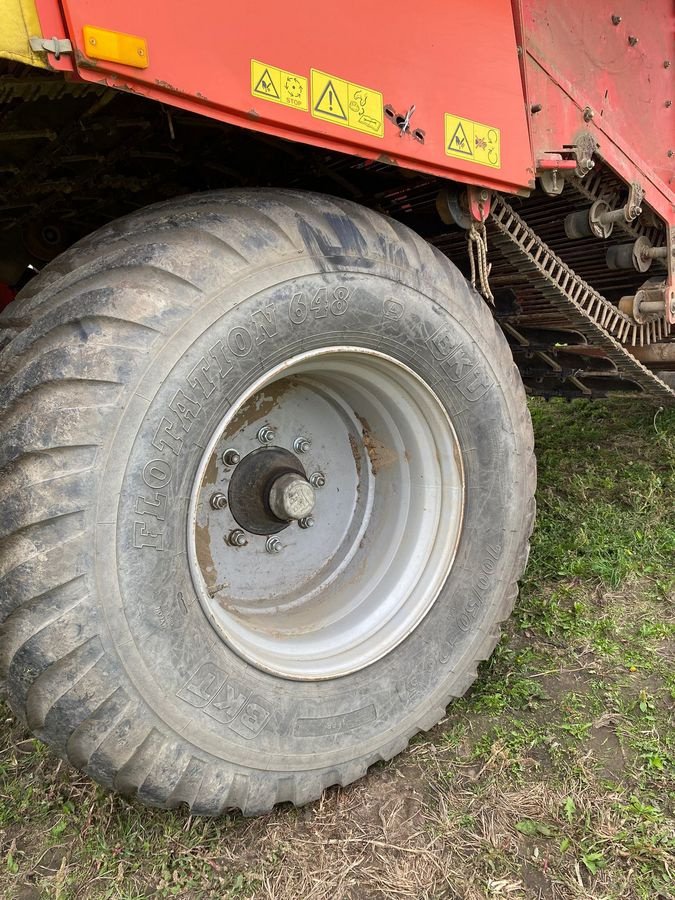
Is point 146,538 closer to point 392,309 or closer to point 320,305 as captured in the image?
point 320,305

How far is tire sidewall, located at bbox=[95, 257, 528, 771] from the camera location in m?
1.53

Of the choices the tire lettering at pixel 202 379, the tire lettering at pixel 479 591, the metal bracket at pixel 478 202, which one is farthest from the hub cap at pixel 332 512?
the metal bracket at pixel 478 202

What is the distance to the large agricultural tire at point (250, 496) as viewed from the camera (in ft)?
4.88

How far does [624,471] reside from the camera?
359cm

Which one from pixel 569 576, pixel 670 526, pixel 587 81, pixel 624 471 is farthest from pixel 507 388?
pixel 624 471

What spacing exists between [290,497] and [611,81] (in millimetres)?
1937

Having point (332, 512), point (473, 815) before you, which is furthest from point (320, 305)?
point (473, 815)

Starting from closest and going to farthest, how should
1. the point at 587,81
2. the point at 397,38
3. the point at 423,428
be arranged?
the point at 397,38 → the point at 423,428 → the point at 587,81

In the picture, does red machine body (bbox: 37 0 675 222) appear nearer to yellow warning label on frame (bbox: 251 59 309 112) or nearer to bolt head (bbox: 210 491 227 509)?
yellow warning label on frame (bbox: 251 59 309 112)

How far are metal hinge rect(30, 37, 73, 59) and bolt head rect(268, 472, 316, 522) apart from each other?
3.78 feet

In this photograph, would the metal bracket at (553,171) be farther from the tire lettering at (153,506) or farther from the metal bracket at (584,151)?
the tire lettering at (153,506)

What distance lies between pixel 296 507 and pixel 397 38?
122 cm

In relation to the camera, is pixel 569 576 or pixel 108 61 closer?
pixel 108 61

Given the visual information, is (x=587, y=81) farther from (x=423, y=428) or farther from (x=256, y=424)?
(x=256, y=424)
